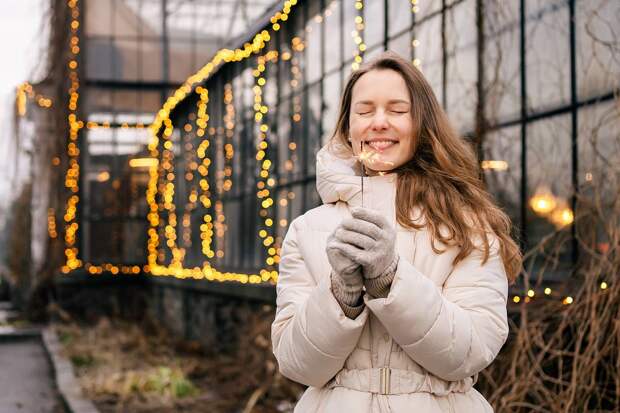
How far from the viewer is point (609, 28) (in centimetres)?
527

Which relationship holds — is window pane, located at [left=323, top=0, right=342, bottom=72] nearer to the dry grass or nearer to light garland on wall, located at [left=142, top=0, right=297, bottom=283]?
light garland on wall, located at [left=142, top=0, right=297, bottom=283]

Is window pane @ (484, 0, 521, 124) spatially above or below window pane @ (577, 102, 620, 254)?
above

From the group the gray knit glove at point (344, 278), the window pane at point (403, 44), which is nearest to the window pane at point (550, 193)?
the window pane at point (403, 44)

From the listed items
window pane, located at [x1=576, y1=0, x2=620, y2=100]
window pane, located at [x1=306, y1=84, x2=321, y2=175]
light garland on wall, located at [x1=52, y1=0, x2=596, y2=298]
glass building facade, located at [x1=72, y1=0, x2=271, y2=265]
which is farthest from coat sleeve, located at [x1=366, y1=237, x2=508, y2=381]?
glass building facade, located at [x1=72, y1=0, x2=271, y2=265]

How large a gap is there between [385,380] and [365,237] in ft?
1.51

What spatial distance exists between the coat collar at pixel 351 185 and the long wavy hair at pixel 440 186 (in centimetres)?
3

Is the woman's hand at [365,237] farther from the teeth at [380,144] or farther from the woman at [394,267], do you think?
the teeth at [380,144]

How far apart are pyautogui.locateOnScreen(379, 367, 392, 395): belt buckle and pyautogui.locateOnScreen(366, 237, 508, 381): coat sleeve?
0.09m

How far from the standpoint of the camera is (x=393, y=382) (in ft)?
7.85

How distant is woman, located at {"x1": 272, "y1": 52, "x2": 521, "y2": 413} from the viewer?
2219mm

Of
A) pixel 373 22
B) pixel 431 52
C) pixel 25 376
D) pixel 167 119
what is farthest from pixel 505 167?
pixel 167 119

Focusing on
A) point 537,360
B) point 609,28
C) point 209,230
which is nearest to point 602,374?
point 537,360

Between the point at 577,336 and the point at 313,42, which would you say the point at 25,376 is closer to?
the point at 313,42

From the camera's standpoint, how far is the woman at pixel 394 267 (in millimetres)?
2219
